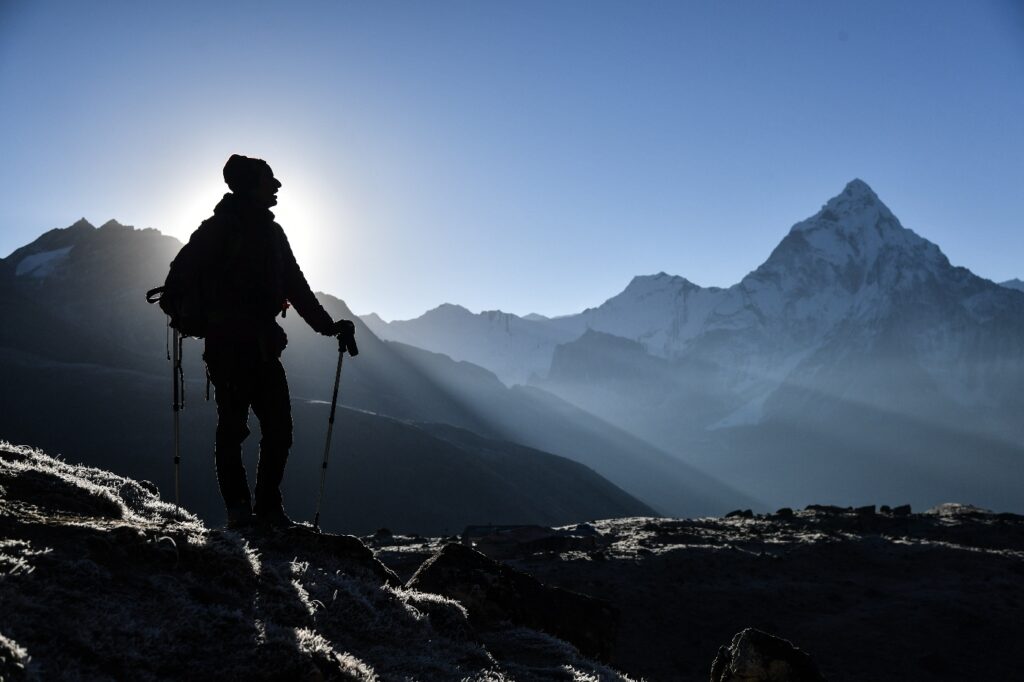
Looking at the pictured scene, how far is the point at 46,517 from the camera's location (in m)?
6.66

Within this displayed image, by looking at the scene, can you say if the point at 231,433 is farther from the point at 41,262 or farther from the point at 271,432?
the point at 41,262

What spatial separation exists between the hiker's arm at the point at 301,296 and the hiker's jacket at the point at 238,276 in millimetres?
180

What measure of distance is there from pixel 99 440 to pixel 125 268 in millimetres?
86805

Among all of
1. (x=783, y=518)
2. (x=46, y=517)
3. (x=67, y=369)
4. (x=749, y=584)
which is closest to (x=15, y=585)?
(x=46, y=517)

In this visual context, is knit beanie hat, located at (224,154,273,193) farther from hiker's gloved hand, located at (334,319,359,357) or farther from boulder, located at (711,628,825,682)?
boulder, located at (711,628,825,682)

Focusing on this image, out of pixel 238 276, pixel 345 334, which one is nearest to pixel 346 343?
pixel 345 334

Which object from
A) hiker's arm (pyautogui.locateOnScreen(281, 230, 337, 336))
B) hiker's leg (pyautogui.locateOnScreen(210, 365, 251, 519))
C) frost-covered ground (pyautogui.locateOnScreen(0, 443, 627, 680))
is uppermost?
hiker's arm (pyautogui.locateOnScreen(281, 230, 337, 336))

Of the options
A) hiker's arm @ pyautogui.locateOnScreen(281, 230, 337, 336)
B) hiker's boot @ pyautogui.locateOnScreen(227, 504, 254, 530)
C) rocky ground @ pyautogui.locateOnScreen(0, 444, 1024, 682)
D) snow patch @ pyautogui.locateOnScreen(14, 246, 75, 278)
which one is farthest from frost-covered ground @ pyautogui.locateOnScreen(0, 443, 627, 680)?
snow patch @ pyautogui.locateOnScreen(14, 246, 75, 278)

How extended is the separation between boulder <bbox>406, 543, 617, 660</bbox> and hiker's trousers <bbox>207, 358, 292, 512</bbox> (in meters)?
2.20

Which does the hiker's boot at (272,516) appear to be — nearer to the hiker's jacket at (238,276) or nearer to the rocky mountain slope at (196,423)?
the hiker's jacket at (238,276)

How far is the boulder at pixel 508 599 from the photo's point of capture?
33.0ft

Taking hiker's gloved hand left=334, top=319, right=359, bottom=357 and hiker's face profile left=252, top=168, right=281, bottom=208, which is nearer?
hiker's face profile left=252, top=168, right=281, bottom=208

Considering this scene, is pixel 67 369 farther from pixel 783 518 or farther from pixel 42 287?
pixel 783 518

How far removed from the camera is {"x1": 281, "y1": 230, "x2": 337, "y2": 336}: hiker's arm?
30.5ft
